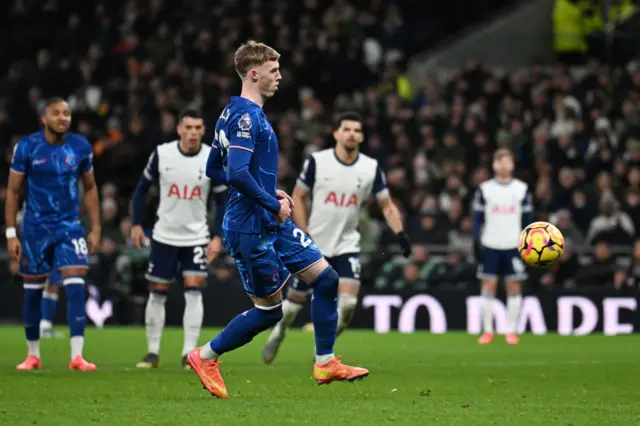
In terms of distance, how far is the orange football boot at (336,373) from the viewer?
9.22 m

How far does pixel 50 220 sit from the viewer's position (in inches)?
455

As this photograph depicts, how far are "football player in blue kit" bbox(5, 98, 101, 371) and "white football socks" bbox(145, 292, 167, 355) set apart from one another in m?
0.79

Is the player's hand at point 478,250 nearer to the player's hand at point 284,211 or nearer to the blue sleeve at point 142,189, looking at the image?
the blue sleeve at point 142,189

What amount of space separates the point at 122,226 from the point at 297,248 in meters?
12.3

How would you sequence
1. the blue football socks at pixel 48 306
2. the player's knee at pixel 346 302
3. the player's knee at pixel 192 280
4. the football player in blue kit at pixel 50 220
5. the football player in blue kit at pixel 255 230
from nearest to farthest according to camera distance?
the football player in blue kit at pixel 255 230, the football player in blue kit at pixel 50 220, the player's knee at pixel 192 280, the player's knee at pixel 346 302, the blue football socks at pixel 48 306

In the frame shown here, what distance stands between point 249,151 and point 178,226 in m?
3.75

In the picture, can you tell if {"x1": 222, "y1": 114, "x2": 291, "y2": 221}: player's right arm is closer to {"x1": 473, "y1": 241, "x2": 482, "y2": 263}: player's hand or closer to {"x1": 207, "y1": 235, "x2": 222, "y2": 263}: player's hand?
{"x1": 207, "y1": 235, "x2": 222, "y2": 263}: player's hand

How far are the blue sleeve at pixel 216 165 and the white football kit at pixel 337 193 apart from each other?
3.67m

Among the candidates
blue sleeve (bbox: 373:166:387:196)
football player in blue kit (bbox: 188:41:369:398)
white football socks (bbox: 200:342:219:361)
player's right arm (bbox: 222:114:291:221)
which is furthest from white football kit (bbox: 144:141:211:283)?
player's right arm (bbox: 222:114:291:221)

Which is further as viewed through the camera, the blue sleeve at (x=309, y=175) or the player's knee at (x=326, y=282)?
the blue sleeve at (x=309, y=175)

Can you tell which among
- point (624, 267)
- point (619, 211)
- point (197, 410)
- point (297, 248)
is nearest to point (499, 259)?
point (624, 267)

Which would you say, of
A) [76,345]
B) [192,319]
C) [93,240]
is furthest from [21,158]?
[192,319]

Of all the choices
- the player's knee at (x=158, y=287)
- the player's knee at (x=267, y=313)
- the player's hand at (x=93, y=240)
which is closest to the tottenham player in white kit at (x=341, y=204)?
the player's knee at (x=158, y=287)

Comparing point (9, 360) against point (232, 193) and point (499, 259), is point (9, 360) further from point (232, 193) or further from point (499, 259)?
point (499, 259)
